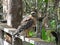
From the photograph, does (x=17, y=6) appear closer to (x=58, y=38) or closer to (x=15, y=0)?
(x=15, y=0)

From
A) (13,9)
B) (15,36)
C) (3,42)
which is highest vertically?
(13,9)

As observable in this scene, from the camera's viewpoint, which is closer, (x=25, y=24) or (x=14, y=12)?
(x=25, y=24)

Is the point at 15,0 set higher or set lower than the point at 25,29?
higher

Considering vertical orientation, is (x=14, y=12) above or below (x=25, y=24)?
above

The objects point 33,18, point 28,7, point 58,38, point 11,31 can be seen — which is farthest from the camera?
point 28,7

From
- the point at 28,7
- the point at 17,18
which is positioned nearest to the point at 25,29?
the point at 17,18

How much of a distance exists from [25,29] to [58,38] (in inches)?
50.7

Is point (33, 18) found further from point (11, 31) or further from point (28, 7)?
point (28, 7)

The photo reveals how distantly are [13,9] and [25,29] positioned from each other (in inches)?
27.1

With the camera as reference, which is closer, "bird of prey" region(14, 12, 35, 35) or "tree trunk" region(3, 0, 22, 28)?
"bird of prey" region(14, 12, 35, 35)

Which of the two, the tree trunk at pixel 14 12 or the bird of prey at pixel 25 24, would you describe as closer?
the bird of prey at pixel 25 24

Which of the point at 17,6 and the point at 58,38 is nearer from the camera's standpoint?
the point at 58,38

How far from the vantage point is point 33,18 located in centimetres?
383

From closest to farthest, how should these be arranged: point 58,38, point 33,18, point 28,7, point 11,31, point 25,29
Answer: point 58,38 → point 11,31 → point 25,29 → point 33,18 → point 28,7
